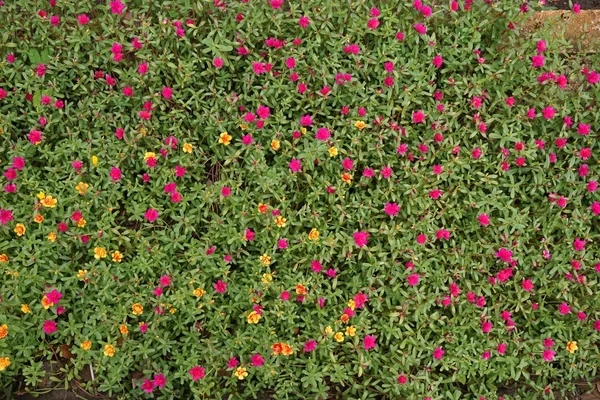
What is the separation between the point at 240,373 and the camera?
2.57 meters

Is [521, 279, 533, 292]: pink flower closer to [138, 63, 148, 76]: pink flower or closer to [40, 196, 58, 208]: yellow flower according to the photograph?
[138, 63, 148, 76]: pink flower

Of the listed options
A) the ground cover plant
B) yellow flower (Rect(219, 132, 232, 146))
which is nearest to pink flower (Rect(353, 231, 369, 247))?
the ground cover plant

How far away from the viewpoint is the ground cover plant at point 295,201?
2643 millimetres

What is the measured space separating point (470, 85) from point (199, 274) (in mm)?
1655

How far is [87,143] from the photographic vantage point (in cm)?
276

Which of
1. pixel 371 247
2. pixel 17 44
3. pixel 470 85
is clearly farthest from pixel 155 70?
pixel 470 85

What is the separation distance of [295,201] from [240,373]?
33.5 inches

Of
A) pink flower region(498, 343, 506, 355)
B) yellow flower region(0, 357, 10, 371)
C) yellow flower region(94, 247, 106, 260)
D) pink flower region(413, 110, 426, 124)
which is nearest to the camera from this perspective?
yellow flower region(0, 357, 10, 371)

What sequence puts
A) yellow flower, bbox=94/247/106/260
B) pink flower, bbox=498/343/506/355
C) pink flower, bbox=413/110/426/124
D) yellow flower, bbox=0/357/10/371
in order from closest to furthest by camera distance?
yellow flower, bbox=0/357/10/371, yellow flower, bbox=94/247/106/260, pink flower, bbox=498/343/506/355, pink flower, bbox=413/110/426/124

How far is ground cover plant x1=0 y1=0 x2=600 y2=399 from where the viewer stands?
2643mm

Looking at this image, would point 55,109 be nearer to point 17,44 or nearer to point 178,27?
point 17,44

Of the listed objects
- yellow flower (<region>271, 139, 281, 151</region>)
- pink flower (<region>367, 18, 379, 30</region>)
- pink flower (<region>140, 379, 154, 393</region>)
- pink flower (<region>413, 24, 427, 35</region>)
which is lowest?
pink flower (<region>140, 379, 154, 393</region>)

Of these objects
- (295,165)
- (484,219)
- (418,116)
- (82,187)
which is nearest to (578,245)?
(484,219)

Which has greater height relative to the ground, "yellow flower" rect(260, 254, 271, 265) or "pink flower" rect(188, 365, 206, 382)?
"yellow flower" rect(260, 254, 271, 265)
